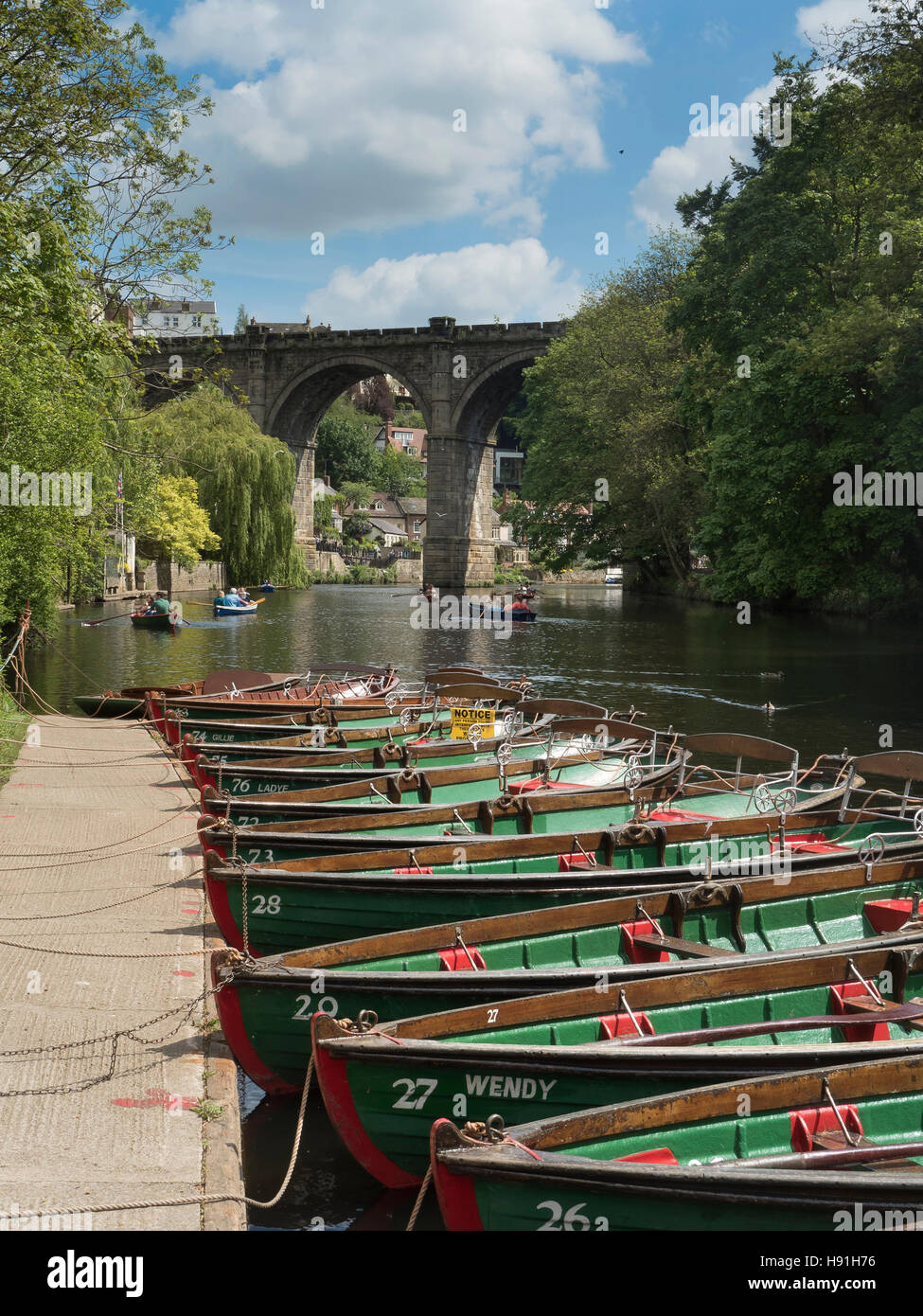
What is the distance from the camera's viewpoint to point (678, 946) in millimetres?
6156

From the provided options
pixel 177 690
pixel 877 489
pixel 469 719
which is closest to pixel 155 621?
pixel 177 690

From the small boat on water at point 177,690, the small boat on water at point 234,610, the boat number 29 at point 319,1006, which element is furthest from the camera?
the small boat on water at point 234,610

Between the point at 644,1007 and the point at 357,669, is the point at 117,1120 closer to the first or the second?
the point at 644,1007

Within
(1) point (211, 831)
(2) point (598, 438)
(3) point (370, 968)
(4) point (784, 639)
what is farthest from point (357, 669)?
(2) point (598, 438)

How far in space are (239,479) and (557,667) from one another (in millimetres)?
25696

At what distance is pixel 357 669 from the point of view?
679 inches

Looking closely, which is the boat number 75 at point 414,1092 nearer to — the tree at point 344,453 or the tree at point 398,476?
the tree at point 344,453

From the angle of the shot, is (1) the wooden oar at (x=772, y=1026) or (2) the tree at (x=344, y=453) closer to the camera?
(1) the wooden oar at (x=772, y=1026)

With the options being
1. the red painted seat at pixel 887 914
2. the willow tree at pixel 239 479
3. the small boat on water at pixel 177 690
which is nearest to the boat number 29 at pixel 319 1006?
the red painted seat at pixel 887 914

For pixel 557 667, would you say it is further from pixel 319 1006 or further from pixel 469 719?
pixel 319 1006

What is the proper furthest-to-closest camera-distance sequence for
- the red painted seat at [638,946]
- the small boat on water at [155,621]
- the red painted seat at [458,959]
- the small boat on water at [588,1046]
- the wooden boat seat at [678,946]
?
1. the small boat on water at [155,621]
2. the red painted seat at [638,946]
3. the wooden boat seat at [678,946]
4. the red painted seat at [458,959]
5. the small boat on water at [588,1046]

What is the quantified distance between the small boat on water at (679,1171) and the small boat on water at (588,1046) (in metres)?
0.35

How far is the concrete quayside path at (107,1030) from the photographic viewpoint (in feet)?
14.3

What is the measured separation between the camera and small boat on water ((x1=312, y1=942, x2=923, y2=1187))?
463 centimetres
